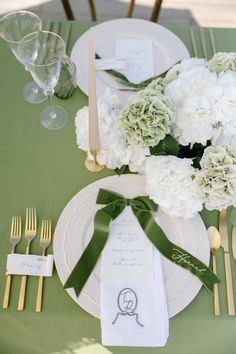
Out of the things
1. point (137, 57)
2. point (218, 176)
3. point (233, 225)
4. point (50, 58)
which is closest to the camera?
point (218, 176)

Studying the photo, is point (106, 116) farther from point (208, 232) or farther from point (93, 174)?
point (208, 232)

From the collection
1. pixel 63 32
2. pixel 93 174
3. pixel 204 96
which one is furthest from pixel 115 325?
pixel 63 32

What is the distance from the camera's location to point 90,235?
859mm

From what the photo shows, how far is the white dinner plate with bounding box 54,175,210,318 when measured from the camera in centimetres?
79

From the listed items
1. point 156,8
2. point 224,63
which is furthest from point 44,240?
point 156,8

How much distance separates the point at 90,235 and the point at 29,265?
0.50ft

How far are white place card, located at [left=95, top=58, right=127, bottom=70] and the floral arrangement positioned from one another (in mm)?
297

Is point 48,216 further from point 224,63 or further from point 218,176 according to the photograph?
point 224,63

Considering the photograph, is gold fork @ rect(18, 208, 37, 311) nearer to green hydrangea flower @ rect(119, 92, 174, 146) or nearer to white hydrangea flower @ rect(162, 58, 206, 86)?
green hydrangea flower @ rect(119, 92, 174, 146)

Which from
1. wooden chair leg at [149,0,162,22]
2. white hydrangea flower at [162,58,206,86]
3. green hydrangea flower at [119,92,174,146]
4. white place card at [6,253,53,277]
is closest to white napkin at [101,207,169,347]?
white place card at [6,253,53,277]

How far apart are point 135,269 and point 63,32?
0.84 m

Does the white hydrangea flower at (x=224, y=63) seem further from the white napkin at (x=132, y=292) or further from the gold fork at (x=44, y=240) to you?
the gold fork at (x=44, y=240)

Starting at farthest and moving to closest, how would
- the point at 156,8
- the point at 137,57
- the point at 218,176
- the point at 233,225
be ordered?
the point at 156,8, the point at 137,57, the point at 233,225, the point at 218,176

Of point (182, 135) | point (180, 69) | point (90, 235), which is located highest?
point (180, 69)
